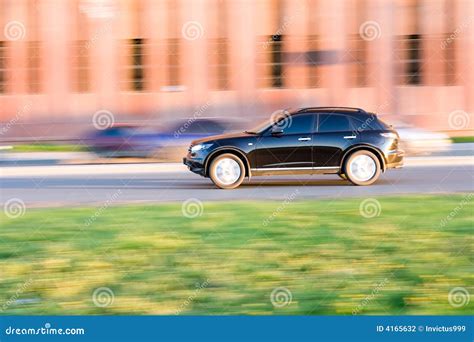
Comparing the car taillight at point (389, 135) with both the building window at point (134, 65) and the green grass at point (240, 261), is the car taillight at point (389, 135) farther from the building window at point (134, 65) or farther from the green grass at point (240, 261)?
the building window at point (134, 65)

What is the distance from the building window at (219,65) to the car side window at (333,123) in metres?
5.53

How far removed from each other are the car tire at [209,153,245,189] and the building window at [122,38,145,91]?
5.18 m

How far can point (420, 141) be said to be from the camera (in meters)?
12.4

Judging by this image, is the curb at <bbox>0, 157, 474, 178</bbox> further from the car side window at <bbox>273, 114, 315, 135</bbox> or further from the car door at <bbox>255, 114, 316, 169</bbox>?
the car side window at <bbox>273, 114, 315, 135</bbox>

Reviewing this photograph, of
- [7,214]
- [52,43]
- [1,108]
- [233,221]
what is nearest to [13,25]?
[52,43]

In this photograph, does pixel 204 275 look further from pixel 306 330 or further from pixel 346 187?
pixel 346 187

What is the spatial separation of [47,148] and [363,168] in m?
6.39

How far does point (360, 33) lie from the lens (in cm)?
1470

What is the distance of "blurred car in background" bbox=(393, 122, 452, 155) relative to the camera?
11.9 m

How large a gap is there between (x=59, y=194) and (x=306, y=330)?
6.22 m

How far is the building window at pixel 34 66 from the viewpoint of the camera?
14820 millimetres

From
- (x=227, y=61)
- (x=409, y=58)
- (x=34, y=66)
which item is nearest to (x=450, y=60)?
(x=409, y=58)

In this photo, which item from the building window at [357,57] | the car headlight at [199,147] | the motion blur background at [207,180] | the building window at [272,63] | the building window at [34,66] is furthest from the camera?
the building window at [34,66]

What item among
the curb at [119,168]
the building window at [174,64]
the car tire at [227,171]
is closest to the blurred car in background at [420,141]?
the curb at [119,168]
